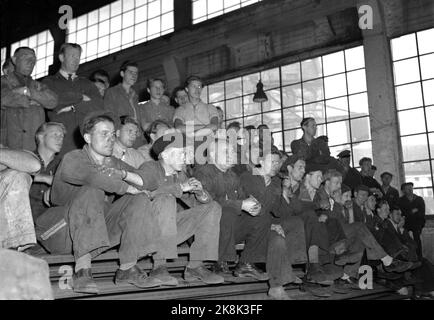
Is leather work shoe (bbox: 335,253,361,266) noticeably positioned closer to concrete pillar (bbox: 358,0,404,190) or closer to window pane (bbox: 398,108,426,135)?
window pane (bbox: 398,108,426,135)

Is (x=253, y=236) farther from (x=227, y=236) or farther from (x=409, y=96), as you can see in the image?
(x=409, y=96)

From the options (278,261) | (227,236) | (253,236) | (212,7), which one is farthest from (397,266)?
(212,7)

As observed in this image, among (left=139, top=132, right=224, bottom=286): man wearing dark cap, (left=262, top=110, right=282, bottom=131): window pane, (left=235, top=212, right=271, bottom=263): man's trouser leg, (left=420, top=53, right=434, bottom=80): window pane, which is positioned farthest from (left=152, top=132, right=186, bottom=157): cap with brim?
(left=262, top=110, right=282, bottom=131): window pane

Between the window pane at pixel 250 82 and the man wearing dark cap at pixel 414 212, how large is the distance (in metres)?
3.71

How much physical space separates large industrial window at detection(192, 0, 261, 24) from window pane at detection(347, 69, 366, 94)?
2272 millimetres

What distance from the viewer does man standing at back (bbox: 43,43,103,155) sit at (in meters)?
3.63

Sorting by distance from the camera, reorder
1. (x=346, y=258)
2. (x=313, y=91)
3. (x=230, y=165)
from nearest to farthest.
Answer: (x=230, y=165) → (x=346, y=258) → (x=313, y=91)

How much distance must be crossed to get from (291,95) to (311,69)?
55cm

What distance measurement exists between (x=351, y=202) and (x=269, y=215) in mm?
1429

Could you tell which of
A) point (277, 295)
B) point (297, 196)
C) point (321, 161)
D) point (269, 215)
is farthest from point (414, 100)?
point (277, 295)

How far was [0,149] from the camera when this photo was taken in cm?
200

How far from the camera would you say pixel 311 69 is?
771 centimetres

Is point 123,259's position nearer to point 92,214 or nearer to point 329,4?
point 92,214

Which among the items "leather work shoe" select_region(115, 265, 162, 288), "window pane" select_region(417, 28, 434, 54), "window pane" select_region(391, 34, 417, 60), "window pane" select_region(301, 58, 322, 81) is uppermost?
"window pane" select_region(301, 58, 322, 81)
